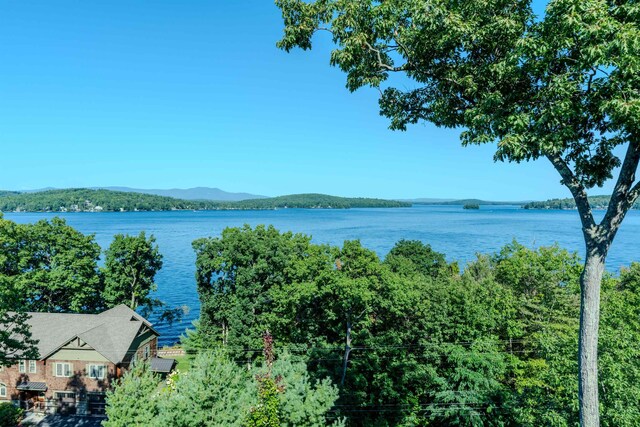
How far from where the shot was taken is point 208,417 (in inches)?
382

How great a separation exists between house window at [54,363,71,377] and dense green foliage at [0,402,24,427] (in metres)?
4.08

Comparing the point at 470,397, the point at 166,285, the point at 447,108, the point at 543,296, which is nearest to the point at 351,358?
the point at 470,397

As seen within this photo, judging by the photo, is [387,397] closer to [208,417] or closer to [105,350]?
[208,417]

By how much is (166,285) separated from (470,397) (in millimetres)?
49771

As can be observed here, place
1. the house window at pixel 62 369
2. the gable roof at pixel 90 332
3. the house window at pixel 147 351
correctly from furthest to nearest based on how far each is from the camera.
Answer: the house window at pixel 147 351 → the house window at pixel 62 369 → the gable roof at pixel 90 332

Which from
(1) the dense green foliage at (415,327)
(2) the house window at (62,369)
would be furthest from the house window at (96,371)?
(1) the dense green foliage at (415,327)

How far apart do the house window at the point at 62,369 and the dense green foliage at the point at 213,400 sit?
62.9 ft

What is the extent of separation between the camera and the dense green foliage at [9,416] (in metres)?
19.2

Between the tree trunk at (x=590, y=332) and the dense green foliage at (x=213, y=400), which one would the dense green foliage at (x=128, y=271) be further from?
the tree trunk at (x=590, y=332)

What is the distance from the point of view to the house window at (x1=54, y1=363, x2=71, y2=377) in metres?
25.8

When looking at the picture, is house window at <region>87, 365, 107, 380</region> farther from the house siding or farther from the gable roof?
the gable roof

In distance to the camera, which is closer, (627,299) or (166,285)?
(627,299)

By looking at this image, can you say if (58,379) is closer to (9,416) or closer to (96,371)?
(96,371)

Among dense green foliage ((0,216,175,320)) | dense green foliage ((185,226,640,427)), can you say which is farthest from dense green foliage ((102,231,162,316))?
dense green foliage ((185,226,640,427))
